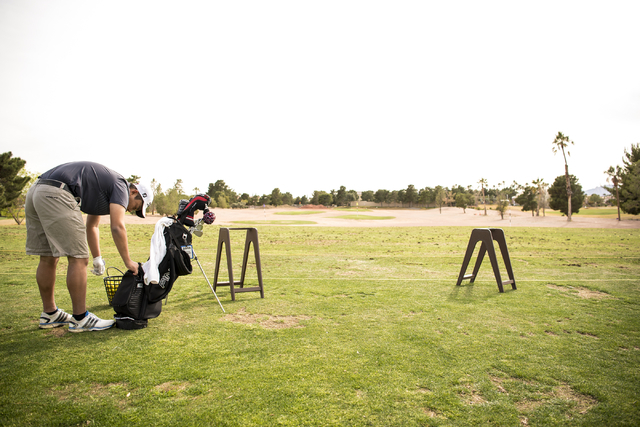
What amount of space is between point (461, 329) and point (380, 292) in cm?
231

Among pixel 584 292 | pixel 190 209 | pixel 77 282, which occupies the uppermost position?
pixel 190 209

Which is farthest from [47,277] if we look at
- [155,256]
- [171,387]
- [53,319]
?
[171,387]

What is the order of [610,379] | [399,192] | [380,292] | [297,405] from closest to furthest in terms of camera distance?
[297,405], [610,379], [380,292], [399,192]

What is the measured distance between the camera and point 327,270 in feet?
31.6

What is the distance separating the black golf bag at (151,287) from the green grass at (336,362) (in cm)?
20

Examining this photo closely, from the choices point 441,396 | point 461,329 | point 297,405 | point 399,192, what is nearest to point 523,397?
point 441,396

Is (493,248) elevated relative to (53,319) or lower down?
elevated

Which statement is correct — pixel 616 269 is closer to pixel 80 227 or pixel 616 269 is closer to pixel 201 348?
pixel 201 348

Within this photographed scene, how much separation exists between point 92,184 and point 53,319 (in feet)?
6.68

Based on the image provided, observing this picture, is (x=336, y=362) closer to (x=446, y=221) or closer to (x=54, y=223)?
(x=54, y=223)

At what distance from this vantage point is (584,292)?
700 cm

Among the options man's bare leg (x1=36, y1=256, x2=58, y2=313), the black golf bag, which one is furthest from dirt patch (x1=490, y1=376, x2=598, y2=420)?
man's bare leg (x1=36, y1=256, x2=58, y2=313)

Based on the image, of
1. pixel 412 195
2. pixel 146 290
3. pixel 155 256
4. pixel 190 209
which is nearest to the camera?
pixel 155 256

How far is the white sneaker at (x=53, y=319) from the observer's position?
15.2 ft
